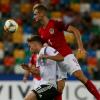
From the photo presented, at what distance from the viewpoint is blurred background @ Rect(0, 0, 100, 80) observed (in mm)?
15203

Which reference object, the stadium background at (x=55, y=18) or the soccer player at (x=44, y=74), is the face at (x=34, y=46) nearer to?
the soccer player at (x=44, y=74)

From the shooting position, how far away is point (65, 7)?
1775cm

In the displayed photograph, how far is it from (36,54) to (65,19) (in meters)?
7.27

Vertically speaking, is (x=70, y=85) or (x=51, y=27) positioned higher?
(x=51, y=27)

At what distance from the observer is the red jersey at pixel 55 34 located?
10859 millimetres

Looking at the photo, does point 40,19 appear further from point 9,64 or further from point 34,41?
point 9,64

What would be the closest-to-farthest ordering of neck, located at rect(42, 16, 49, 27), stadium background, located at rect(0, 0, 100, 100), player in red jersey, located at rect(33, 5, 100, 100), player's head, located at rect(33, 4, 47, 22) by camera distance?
player's head, located at rect(33, 4, 47, 22), neck, located at rect(42, 16, 49, 27), player in red jersey, located at rect(33, 5, 100, 100), stadium background, located at rect(0, 0, 100, 100)

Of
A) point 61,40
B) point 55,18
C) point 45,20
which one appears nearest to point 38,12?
point 45,20

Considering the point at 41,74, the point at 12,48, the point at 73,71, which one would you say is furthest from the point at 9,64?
the point at 41,74

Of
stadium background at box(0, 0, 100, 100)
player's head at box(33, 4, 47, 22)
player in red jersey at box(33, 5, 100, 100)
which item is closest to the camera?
player's head at box(33, 4, 47, 22)

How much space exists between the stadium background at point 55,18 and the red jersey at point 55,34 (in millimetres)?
3011

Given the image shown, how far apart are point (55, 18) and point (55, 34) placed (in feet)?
21.3

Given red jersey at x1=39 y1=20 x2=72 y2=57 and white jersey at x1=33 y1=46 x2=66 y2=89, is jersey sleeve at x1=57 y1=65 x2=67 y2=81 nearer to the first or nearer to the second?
white jersey at x1=33 y1=46 x2=66 y2=89

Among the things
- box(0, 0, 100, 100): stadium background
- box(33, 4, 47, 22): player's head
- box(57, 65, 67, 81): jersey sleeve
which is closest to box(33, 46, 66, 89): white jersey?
→ box(57, 65, 67, 81): jersey sleeve
